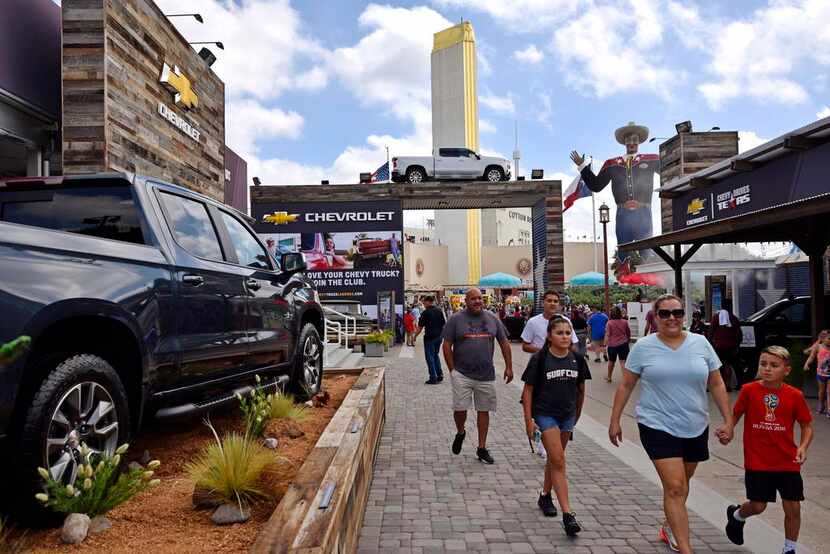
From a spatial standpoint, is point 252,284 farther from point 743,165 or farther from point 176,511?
point 743,165

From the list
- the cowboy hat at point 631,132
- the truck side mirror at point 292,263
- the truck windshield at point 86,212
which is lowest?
the truck side mirror at point 292,263

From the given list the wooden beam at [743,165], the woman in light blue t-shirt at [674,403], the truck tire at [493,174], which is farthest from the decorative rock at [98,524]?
the truck tire at [493,174]

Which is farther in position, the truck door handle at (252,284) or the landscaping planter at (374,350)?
the landscaping planter at (374,350)

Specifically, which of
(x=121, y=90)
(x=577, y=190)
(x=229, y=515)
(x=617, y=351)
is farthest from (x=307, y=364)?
(x=577, y=190)

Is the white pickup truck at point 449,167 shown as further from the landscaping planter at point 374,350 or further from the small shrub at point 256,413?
the small shrub at point 256,413

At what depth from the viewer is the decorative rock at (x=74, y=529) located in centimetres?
241

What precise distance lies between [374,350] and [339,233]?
711cm

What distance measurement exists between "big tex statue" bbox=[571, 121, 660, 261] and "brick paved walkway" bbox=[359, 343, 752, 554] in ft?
84.3

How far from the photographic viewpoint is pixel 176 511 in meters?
2.92

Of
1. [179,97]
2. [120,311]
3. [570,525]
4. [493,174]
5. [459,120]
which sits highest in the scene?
[459,120]

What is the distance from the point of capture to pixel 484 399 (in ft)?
21.2

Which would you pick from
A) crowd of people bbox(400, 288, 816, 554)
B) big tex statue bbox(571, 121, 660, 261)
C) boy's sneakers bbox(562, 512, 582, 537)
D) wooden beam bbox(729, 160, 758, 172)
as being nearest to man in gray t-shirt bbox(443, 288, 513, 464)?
crowd of people bbox(400, 288, 816, 554)

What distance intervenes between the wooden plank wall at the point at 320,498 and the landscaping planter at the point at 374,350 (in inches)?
568

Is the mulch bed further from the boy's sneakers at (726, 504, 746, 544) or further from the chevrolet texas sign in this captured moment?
the chevrolet texas sign
